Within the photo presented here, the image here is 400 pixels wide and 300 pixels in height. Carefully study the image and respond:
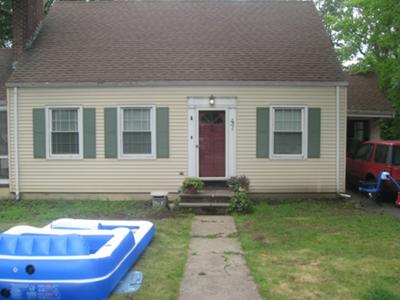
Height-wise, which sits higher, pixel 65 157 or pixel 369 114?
pixel 369 114

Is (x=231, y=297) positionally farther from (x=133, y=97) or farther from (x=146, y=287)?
(x=133, y=97)

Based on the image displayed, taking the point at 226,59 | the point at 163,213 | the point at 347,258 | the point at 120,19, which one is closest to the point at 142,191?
the point at 163,213

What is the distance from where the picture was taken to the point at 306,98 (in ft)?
40.0

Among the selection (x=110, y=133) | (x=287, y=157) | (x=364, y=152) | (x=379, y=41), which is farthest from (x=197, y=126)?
(x=379, y=41)

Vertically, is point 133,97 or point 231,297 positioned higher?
point 133,97

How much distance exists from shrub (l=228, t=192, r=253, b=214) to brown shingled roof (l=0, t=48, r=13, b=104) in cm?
699

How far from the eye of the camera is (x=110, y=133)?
12.2 meters

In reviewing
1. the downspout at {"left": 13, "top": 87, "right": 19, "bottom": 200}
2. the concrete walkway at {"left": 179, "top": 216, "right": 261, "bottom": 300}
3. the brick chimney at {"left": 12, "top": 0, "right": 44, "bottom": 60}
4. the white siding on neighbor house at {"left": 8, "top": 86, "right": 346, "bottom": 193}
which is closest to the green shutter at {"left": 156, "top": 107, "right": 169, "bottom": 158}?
the white siding on neighbor house at {"left": 8, "top": 86, "right": 346, "bottom": 193}

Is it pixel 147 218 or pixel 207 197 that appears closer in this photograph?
pixel 147 218

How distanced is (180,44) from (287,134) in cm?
413

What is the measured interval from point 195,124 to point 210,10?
192 inches

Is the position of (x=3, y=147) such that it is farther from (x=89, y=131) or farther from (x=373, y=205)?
(x=373, y=205)

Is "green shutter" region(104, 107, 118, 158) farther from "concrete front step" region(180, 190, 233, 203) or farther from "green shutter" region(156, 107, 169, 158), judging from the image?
"concrete front step" region(180, 190, 233, 203)

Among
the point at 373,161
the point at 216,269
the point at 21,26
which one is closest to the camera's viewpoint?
the point at 216,269
